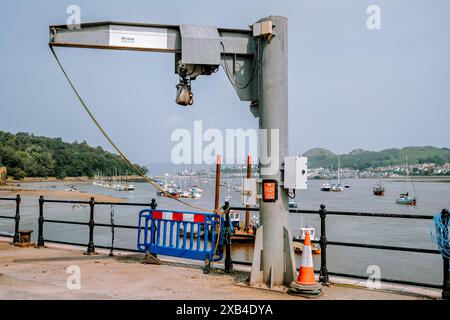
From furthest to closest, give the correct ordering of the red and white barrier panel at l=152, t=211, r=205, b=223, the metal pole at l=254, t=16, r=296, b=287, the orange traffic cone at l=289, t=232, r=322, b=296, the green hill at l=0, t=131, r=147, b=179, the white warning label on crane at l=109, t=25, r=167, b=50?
the green hill at l=0, t=131, r=147, b=179
the red and white barrier panel at l=152, t=211, r=205, b=223
the white warning label on crane at l=109, t=25, r=167, b=50
the metal pole at l=254, t=16, r=296, b=287
the orange traffic cone at l=289, t=232, r=322, b=296

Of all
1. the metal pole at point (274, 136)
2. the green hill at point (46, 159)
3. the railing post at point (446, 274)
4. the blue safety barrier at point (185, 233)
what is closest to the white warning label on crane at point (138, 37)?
the metal pole at point (274, 136)

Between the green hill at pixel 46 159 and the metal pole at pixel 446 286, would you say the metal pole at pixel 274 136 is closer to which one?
the metal pole at pixel 446 286

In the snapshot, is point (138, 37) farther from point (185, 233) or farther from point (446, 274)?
point (446, 274)

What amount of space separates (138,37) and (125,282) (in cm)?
370

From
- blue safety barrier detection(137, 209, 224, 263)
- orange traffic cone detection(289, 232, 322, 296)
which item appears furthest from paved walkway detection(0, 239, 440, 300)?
blue safety barrier detection(137, 209, 224, 263)

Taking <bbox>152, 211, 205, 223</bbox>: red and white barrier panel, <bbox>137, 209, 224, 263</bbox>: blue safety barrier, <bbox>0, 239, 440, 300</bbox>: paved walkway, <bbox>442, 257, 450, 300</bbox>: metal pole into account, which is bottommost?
<bbox>0, 239, 440, 300</bbox>: paved walkway

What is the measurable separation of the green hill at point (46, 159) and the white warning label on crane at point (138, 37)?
124m

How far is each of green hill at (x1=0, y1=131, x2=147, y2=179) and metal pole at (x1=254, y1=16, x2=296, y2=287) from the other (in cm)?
12570

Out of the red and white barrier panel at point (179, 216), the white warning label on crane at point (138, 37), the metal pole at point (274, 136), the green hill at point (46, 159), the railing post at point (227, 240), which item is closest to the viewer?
the metal pole at point (274, 136)

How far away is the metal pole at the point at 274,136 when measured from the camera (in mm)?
5688

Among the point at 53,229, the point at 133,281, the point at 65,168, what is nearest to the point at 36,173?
the point at 65,168

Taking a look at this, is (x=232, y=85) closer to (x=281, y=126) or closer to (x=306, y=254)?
(x=281, y=126)

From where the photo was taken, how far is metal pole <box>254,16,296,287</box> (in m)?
5.69

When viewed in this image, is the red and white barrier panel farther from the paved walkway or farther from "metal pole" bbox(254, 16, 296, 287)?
"metal pole" bbox(254, 16, 296, 287)
